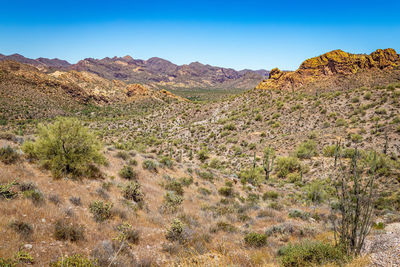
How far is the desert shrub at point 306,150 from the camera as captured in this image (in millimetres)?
21658

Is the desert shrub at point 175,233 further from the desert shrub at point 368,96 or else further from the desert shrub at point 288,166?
the desert shrub at point 368,96

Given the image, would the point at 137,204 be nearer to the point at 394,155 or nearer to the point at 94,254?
the point at 94,254

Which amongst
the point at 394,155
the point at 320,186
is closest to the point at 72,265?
the point at 320,186

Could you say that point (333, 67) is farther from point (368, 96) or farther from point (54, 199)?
point (54, 199)

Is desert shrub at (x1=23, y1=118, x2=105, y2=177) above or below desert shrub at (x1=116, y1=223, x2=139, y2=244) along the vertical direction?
above

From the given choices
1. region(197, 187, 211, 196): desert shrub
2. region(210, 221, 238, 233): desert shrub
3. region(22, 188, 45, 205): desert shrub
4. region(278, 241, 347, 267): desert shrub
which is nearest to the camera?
region(278, 241, 347, 267): desert shrub

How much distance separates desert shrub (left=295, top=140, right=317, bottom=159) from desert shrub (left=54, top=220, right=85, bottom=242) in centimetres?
2180

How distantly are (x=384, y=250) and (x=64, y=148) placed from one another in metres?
11.8

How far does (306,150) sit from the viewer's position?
2197cm

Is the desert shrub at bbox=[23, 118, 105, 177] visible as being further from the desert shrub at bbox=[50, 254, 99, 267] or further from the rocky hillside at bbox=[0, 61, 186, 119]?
the rocky hillside at bbox=[0, 61, 186, 119]

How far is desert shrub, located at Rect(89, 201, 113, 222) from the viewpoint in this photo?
6.32m

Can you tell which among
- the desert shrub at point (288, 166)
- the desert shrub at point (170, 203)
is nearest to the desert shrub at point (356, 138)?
the desert shrub at point (288, 166)

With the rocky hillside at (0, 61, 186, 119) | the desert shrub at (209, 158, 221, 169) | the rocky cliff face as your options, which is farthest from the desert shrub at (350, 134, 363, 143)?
the rocky hillside at (0, 61, 186, 119)

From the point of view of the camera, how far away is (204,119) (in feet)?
133
